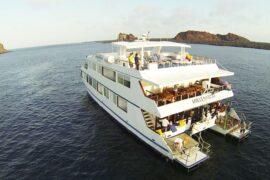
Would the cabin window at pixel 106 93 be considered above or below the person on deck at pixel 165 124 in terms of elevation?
above

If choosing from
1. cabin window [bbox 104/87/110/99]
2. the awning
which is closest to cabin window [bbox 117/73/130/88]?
the awning

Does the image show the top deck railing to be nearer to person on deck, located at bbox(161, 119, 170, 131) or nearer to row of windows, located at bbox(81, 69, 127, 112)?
row of windows, located at bbox(81, 69, 127, 112)

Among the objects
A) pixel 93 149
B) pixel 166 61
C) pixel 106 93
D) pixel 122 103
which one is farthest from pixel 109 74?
pixel 93 149

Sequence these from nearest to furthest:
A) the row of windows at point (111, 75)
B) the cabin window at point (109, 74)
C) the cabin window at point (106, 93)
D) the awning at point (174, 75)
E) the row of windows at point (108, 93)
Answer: the awning at point (174, 75), the row of windows at point (111, 75), the row of windows at point (108, 93), the cabin window at point (109, 74), the cabin window at point (106, 93)

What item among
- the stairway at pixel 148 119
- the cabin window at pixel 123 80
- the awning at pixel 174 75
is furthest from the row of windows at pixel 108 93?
the awning at pixel 174 75

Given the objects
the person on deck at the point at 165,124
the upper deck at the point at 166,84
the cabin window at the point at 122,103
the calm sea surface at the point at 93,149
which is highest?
the upper deck at the point at 166,84

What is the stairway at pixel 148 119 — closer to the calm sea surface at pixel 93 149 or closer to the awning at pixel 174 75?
the calm sea surface at pixel 93 149

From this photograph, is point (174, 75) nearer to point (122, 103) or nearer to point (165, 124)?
point (165, 124)
